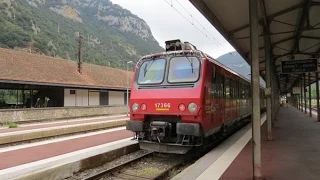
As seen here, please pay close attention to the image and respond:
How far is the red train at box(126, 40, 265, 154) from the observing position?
8.15 metres

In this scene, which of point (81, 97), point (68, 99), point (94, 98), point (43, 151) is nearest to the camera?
point (43, 151)

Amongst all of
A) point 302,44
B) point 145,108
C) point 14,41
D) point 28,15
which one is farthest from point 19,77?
point 28,15

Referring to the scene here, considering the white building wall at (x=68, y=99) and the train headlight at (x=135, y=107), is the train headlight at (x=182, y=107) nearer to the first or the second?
the train headlight at (x=135, y=107)

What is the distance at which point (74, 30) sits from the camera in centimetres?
→ 8988

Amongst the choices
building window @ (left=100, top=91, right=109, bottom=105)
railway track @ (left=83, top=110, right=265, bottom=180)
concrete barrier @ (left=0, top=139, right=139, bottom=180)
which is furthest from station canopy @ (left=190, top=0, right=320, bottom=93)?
building window @ (left=100, top=91, right=109, bottom=105)

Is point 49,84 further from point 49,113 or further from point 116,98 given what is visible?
point 116,98

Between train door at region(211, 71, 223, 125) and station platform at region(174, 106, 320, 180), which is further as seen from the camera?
train door at region(211, 71, 223, 125)

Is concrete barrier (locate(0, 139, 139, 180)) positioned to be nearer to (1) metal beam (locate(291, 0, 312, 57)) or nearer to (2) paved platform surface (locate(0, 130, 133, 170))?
(2) paved platform surface (locate(0, 130, 133, 170))

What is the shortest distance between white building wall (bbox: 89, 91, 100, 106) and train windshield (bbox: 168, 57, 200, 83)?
2111 centimetres

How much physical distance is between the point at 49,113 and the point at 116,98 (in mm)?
10742

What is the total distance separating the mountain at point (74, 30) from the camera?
58875mm

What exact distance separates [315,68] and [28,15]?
68.8 metres

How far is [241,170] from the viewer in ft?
21.8

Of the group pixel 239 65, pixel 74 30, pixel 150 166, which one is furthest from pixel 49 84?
pixel 74 30
